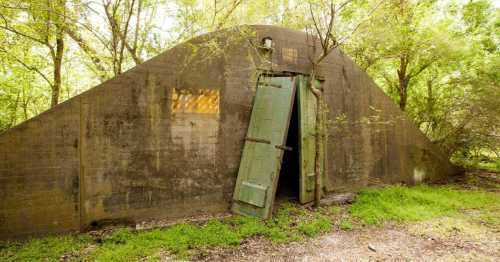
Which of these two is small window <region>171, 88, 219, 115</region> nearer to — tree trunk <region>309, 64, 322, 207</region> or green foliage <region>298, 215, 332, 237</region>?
tree trunk <region>309, 64, 322, 207</region>

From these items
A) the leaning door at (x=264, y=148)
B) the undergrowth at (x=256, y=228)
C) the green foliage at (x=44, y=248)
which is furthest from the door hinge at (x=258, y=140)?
the green foliage at (x=44, y=248)

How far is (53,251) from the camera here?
3.97 meters

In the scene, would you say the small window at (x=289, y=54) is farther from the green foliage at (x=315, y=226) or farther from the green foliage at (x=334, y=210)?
the green foliage at (x=315, y=226)

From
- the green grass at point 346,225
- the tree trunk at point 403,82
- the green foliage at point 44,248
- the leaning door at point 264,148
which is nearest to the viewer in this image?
the green foliage at point 44,248

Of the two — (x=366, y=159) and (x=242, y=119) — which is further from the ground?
(x=242, y=119)

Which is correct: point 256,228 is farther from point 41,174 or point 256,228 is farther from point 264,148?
point 41,174

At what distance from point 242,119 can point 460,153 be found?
9189 mm

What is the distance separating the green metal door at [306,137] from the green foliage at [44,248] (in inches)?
171

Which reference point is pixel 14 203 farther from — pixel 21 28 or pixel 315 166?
pixel 315 166

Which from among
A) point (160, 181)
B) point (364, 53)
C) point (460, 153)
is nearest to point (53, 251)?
point (160, 181)

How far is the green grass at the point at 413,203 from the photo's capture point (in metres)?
5.93

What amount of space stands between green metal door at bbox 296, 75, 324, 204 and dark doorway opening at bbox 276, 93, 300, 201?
1.56 feet

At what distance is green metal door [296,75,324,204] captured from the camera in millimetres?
6117

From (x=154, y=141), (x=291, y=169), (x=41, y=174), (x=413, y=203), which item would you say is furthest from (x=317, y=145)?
(x=41, y=174)
